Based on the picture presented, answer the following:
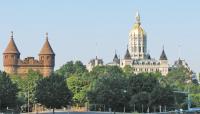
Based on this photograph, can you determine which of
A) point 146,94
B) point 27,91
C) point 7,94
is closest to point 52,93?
point 7,94

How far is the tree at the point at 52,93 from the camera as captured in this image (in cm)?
11300

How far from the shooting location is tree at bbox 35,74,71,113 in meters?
113

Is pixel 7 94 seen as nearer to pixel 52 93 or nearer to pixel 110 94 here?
pixel 52 93

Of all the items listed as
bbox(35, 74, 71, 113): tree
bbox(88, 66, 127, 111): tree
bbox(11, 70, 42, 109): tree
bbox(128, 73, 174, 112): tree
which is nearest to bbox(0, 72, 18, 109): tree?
bbox(35, 74, 71, 113): tree

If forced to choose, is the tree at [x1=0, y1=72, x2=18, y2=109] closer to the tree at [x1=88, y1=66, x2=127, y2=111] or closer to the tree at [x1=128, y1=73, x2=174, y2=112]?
the tree at [x1=88, y1=66, x2=127, y2=111]

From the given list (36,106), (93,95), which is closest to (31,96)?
(36,106)

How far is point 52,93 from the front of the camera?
371 feet

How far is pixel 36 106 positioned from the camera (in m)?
130

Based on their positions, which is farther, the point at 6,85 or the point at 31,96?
the point at 31,96

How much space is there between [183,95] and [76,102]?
1953 cm

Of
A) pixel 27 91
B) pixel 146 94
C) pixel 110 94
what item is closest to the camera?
pixel 146 94

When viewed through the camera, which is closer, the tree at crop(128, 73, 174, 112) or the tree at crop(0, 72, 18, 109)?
the tree at crop(0, 72, 18, 109)

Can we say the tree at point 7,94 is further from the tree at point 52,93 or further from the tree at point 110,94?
the tree at point 110,94

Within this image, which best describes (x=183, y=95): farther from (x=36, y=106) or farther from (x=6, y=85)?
(x=6, y=85)
